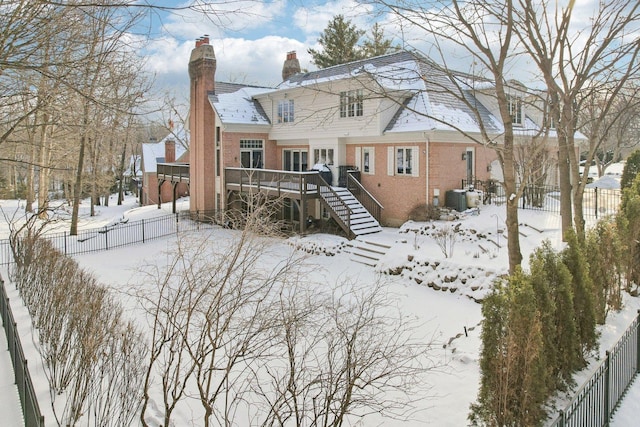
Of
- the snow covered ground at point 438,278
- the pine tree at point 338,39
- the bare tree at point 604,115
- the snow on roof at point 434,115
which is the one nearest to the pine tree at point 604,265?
the snow covered ground at point 438,278

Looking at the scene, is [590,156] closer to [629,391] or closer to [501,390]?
[629,391]

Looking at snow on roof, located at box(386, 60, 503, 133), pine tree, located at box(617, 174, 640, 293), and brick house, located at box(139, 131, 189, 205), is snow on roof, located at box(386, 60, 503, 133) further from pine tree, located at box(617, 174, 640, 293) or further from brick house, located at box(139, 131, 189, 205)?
brick house, located at box(139, 131, 189, 205)

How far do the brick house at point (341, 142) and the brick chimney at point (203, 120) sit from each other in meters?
0.06

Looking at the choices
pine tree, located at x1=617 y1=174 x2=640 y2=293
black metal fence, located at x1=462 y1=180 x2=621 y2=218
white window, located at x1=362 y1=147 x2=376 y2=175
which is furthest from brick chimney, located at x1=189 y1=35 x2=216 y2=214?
pine tree, located at x1=617 y1=174 x2=640 y2=293

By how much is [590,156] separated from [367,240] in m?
8.70

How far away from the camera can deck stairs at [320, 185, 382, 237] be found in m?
21.3

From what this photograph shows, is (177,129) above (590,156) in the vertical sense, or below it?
above

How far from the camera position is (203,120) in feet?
91.7

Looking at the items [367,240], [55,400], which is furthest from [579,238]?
[367,240]

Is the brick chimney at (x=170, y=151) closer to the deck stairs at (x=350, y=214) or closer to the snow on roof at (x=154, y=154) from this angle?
the snow on roof at (x=154, y=154)

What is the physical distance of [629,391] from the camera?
8.25m

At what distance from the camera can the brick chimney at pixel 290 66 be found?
32.7m

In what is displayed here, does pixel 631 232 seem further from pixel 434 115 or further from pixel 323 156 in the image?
pixel 323 156

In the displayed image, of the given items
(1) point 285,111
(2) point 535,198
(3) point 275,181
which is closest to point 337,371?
(3) point 275,181
